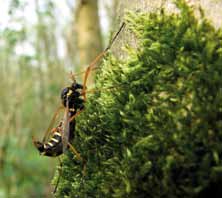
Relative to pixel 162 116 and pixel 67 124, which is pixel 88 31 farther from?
pixel 162 116

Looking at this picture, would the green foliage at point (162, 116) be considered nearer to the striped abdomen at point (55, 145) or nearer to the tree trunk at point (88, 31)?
the striped abdomen at point (55, 145)

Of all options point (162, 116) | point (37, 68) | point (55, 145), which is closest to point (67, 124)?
point (55, 145)

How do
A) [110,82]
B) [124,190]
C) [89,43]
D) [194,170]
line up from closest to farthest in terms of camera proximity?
[194,170] < [124,190] < [110,82] < [89,43]

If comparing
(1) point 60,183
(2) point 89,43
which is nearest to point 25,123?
(2) point 89,43

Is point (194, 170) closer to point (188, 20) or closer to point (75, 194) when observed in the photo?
point (188, 20)

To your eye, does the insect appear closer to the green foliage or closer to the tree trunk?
the green foliage

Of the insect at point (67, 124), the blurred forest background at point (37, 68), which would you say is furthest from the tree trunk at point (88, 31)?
the insect at point (67, 124)
